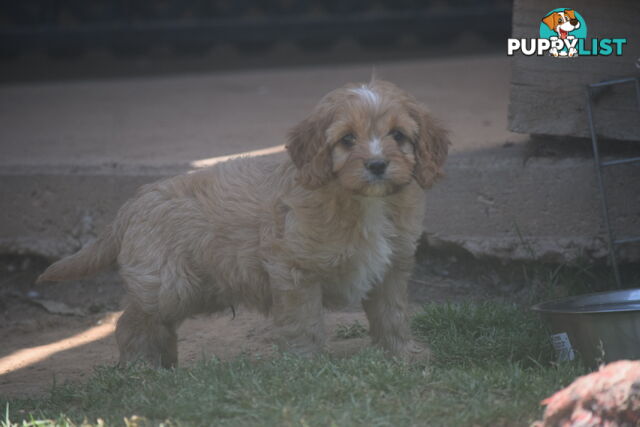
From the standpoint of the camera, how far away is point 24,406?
14.7ft

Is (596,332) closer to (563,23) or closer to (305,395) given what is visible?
(305,395)

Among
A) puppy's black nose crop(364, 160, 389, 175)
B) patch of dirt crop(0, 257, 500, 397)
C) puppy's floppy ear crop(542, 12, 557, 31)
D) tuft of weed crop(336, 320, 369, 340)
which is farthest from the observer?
puppy's floppy ear crop(542, 12, 557, 31)

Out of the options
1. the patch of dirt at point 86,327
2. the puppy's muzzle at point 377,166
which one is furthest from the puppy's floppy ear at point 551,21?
the puppy's muzzle at point 377,166

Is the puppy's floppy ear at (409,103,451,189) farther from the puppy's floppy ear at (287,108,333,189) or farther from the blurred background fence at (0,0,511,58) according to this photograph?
the blurred background fence at (0,0,511,58)

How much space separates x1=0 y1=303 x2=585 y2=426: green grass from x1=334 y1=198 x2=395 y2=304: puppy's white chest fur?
1.31 feet

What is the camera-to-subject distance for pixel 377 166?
13.9 ft

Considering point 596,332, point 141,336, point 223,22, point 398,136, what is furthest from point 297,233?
point 223,22

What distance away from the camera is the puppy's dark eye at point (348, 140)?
4.46 meters

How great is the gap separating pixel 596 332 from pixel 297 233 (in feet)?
5.28

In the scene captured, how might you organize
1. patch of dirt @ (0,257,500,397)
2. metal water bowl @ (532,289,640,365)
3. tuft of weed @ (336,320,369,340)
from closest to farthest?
metal water bowl @ (532,289,640,365), patch of dirt @ (0,257,500,397), tuft of weed @ (336,320,369,340)

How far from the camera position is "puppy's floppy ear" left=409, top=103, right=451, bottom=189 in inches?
179

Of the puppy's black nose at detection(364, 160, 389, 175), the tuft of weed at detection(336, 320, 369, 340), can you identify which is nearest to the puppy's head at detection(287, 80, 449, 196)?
the puppy's black nose at detection(364, 160, 389, 175)

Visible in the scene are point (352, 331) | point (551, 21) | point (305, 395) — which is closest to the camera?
point (305, 395)

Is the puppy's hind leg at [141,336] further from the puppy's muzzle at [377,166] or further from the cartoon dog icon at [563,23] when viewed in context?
the cartoon dog icon at [563,23]
